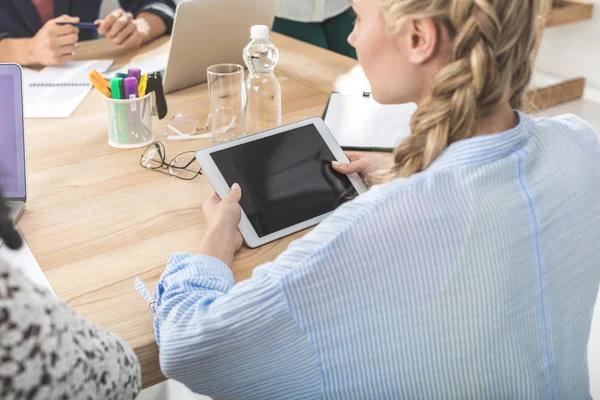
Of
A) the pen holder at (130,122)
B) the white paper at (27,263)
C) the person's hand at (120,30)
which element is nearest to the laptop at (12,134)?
the white paper at (27,263)

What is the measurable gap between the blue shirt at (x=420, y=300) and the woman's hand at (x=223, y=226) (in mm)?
161

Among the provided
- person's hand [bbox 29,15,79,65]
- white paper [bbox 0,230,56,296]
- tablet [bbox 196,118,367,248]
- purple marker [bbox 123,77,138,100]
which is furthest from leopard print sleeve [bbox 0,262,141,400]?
person's hand [bbox 29,15,79,65]

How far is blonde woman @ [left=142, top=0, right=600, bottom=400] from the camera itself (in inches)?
27.1

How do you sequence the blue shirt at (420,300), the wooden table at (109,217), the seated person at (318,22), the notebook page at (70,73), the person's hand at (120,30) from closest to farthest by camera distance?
the blue shirt at (420,300) < the wooden table at (109,217) < the notebook page at (70,73) < the person's hand at (120,30) < the seated person at (318,22)

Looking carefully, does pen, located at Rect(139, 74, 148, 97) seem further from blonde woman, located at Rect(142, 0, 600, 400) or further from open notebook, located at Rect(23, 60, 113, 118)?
blonde woman, located at Rect(142, 0, 600, 400)

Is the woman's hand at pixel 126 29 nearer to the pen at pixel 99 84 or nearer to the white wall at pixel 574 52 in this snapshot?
the pen at pixel 99 84

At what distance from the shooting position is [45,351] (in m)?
0.60

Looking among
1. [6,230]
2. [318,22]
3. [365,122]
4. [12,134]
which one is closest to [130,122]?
[12,134]

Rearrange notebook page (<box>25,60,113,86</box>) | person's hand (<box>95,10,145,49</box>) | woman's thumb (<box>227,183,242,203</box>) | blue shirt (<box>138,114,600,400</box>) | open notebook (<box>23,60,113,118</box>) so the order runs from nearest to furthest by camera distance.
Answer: blue shirt (<box>138,114,600,400</box>) → woman's thumb (<box>227,183,242,203</box>) → open notebook (<box>23,60,113,118</box>) → notebook page (<box>25,60,113,86</box>) → person's hand (<box>95,10,145,49</box>)

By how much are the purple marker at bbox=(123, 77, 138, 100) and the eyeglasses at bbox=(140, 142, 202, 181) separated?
102mm

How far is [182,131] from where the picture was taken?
4.52ft

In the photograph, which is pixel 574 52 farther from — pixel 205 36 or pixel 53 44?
pixel 53 44

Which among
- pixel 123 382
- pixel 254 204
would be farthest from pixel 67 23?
pixel 123 382

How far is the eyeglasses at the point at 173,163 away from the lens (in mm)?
1211
